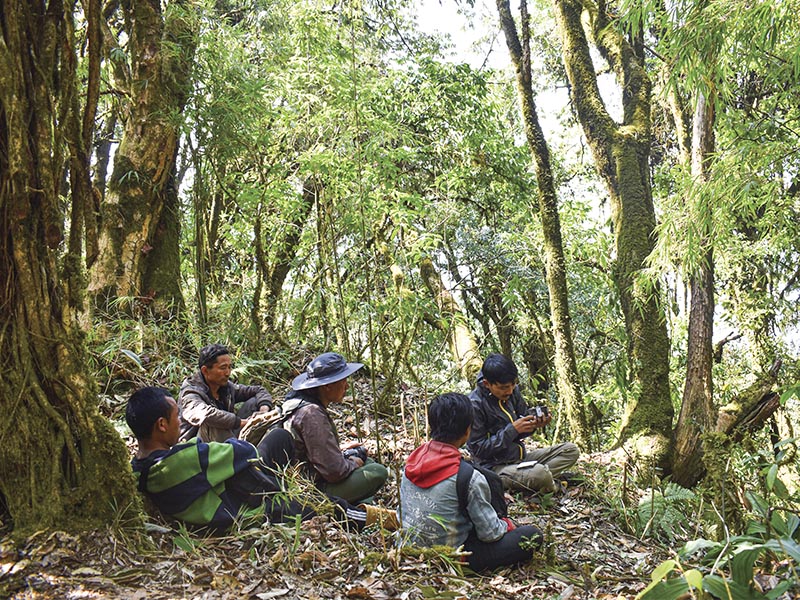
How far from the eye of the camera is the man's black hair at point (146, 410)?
10.8ft

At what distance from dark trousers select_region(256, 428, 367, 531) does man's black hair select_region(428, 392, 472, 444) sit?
661 millimetres

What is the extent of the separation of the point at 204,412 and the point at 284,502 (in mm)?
1219

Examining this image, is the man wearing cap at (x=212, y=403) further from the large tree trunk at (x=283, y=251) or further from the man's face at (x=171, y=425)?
the large tree trunk at (x=283, y=251)

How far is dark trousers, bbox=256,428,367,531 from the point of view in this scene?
138 inches

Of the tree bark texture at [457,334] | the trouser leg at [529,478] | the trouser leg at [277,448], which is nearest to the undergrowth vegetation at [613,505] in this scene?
the trouser leg at [529,478]

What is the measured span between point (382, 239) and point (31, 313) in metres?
5.74

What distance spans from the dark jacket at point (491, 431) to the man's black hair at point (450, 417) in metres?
1.45

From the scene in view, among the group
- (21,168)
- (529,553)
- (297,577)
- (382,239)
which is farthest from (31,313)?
(382,239)

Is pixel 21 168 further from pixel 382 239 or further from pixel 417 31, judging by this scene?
pixel 417 31

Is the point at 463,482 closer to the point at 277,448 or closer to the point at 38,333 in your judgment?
the point at 277,448

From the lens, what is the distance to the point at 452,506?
3344mm

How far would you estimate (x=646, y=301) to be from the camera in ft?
20.3

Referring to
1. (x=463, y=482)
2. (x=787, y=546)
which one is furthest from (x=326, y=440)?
(x=787, y=546)

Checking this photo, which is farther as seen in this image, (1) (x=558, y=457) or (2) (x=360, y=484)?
(1) (x=558, y=457)
